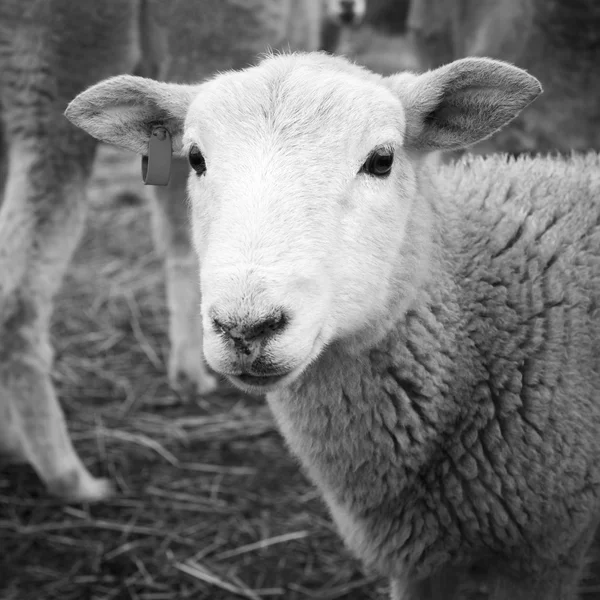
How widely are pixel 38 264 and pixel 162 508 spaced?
140cm

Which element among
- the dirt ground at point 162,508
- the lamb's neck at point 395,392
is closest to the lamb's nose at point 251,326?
the lamb's neck at point 395,392

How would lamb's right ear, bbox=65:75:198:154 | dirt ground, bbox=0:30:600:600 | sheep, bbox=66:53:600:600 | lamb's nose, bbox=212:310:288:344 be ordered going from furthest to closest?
dirt ground, bbox=0:30:600:600 → lamb's right ear, bbox=65:75:198:154 → sheep, bbox=66:53:600:600 → lamb's nose, bbox=212:310:288:344

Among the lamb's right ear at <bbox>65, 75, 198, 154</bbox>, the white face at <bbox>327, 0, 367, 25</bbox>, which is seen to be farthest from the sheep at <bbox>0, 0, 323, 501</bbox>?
the white face at <bbox>327, 0, 367, 25</bbox>

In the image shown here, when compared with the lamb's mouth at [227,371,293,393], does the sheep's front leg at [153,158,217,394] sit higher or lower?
lower

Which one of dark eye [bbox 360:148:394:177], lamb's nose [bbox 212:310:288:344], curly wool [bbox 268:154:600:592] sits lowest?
curly wool [bbox 268:154:600:592]

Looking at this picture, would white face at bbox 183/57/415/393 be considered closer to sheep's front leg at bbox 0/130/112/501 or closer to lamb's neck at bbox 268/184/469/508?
lamb's neck at bbox 268/184/469/508

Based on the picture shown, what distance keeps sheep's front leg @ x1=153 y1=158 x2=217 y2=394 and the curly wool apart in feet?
7.93

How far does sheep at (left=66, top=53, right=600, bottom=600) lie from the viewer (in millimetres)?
2420

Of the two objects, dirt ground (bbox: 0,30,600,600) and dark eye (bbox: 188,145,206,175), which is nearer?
dark eye (bbox: 188,145,206,175)

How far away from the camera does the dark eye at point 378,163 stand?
8.12 ft

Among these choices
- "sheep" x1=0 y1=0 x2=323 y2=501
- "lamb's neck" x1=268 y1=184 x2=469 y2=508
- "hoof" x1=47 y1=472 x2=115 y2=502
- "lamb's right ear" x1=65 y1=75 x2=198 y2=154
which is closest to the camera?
"lamb's neck" x1=268 y1=184 x2=469 y2=508

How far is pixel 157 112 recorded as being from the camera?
9.65ft

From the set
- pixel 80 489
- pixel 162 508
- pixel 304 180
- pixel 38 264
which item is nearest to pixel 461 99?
pixel 304 180

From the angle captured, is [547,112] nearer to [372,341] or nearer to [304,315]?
[372,341]
